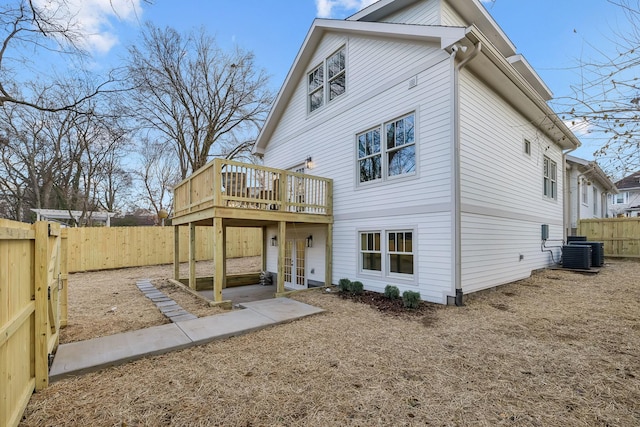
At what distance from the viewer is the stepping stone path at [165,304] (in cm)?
530

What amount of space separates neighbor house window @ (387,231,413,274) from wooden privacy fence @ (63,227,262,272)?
423 inches

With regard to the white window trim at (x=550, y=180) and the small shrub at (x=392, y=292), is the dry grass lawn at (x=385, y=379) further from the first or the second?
the white window trim at (x=550, y=180)

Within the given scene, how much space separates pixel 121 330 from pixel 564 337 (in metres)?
6.56

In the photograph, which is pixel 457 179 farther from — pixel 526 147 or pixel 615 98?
pixel 526 147

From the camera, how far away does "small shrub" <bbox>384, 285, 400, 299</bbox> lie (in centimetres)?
639

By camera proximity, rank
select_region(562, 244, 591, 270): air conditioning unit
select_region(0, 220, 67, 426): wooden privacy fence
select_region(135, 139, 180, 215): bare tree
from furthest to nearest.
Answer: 1. select_region(135, 139, 180, 215): bare tree
2. select_region(562, 244, 591, 270): air conditioning unit
3. select_region(0, 220, 67, 426): wooden privacy fence

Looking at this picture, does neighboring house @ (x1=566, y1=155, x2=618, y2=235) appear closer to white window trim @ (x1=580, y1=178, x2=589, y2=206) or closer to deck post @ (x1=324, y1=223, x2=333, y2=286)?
white window trim @ (x1=580, y1=178, x2=589, y2=206)

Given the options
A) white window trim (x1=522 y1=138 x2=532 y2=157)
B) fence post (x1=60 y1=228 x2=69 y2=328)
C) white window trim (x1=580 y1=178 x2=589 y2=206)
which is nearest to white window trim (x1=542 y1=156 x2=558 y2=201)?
white window trim (x1=522 y1=138 x2=532 y2=157)

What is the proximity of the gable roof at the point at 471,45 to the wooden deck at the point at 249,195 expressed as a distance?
393 cm

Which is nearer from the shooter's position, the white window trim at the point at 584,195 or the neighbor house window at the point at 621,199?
the white window trim at the point at 584,195

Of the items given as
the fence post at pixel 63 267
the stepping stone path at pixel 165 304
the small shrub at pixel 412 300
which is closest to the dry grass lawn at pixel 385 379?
the small shrub at pixel 412 300

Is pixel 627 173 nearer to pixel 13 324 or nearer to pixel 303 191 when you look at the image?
pixel 13 324

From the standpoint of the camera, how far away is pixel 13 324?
217 centimetres

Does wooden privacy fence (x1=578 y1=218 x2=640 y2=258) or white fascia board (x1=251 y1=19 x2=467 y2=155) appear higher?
white fascia board (x1=251 y1=19 x2=467 y2=155)
